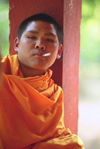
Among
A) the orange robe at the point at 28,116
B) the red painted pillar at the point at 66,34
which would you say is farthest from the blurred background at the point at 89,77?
the orange robe at the point at 28,116

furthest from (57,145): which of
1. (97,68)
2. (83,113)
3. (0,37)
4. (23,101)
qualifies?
(97,68)

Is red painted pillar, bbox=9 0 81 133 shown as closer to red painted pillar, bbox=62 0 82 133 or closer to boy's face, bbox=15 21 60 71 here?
red painted pillar, bbox=62 0 82 133

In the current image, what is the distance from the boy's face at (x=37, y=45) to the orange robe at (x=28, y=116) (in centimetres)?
7

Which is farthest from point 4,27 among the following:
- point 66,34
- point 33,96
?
point 33,96

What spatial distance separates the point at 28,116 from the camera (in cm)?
112

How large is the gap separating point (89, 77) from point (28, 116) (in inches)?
107

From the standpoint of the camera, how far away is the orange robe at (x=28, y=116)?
1084 millimetres

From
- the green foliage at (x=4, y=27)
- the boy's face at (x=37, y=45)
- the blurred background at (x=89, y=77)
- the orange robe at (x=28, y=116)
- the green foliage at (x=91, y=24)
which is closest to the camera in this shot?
the green foliage at (x=4, y=27)

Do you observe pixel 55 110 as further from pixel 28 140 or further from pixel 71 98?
pixel 71 98

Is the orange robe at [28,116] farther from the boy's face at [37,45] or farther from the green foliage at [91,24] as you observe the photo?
the green foliage at [91,24]

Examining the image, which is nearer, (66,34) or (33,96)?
(33,96)

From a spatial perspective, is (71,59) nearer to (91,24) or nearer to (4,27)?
(4,27)

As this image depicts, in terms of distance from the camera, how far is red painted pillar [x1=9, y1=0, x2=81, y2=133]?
147cm

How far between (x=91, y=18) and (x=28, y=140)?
353cm
